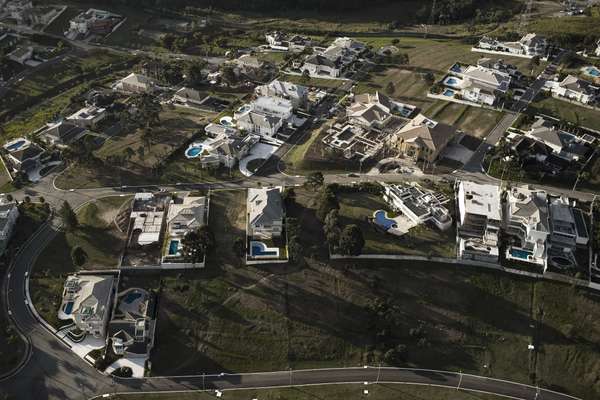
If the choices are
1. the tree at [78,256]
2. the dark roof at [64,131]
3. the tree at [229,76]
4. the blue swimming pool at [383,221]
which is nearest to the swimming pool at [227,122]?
the tree at [229,76]

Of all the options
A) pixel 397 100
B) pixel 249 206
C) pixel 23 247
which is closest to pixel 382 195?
pixel 249 206

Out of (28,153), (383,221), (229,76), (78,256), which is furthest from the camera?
(229,76)

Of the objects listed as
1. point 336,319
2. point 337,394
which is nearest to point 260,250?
point 336,319

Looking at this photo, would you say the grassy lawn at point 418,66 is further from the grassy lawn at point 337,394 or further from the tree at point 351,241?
the grassy lawn at point 337,394

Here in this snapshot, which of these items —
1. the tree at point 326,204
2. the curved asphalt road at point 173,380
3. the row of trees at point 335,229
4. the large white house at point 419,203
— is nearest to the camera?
the curved asphalt road at point 173,380

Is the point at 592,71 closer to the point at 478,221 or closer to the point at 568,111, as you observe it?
the point at 568,111

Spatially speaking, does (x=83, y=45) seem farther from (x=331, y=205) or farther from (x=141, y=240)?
(x=331, y=205)
